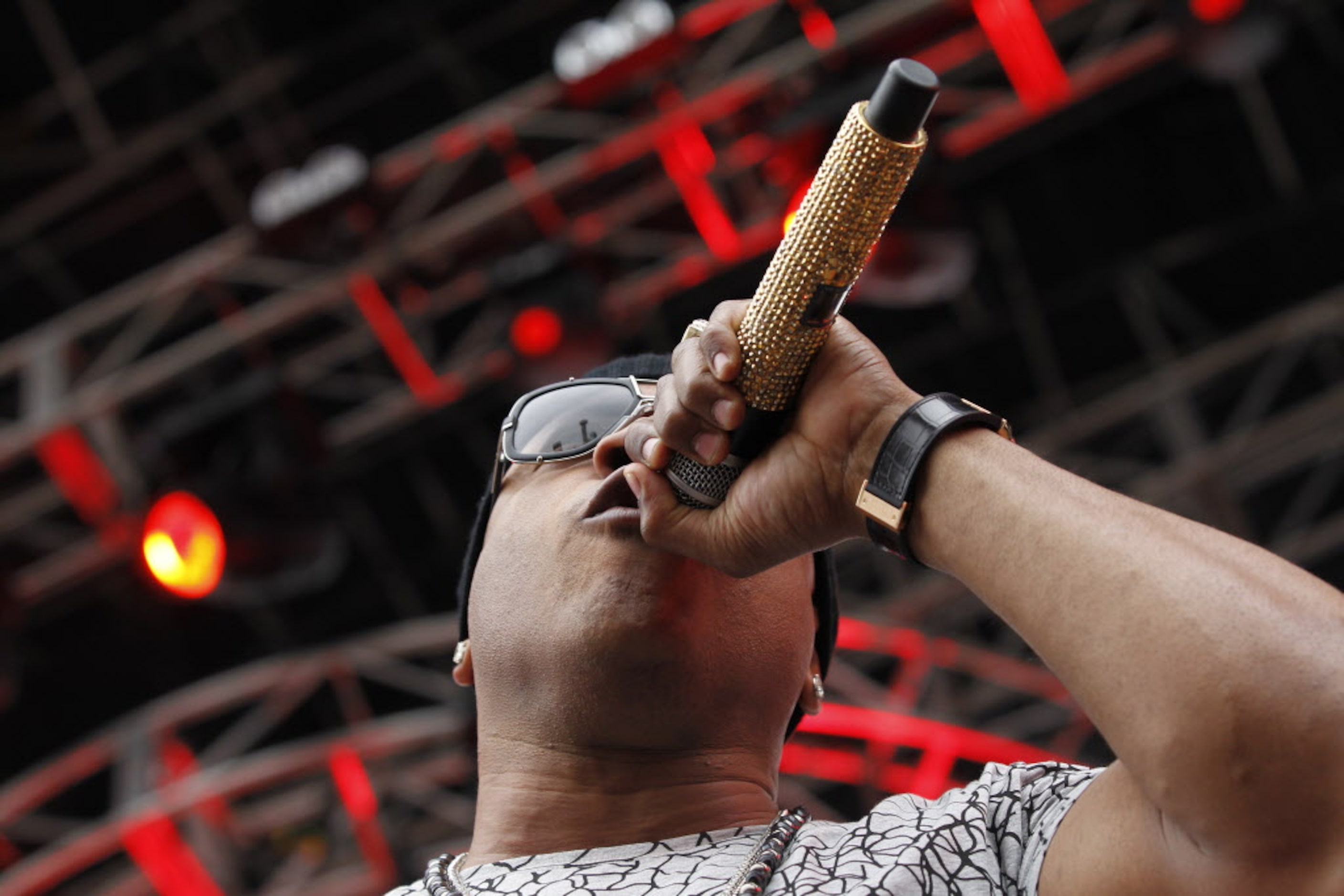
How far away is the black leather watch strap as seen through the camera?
128cm

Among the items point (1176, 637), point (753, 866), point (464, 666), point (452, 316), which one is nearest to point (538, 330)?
point (452, 316)

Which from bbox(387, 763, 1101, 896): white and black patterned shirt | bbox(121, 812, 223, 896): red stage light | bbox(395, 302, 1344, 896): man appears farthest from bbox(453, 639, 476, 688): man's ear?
bbox(121, 812, 223, 896): red stage light

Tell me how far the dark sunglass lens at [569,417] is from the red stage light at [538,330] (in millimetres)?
4502

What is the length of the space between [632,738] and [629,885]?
0.20 meters

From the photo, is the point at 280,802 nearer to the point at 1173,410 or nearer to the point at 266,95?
the point at 266,95

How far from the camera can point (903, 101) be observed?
106cm

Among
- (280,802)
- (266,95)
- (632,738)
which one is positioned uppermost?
(266,95)

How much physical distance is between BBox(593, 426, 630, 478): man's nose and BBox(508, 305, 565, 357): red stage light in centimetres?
468

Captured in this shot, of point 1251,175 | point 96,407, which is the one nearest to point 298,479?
point 96,407

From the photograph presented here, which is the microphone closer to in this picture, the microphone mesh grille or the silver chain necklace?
the microphone mesh grille

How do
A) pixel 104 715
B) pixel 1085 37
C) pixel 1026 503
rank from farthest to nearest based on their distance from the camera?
pixel 104 715
pixel 1085 37
pixel 1026 503

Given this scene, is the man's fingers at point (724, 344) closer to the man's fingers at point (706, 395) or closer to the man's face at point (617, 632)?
the man's fingers at point (706, 395)

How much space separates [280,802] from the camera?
832 centimetres

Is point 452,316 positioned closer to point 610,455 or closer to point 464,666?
point 464,666
